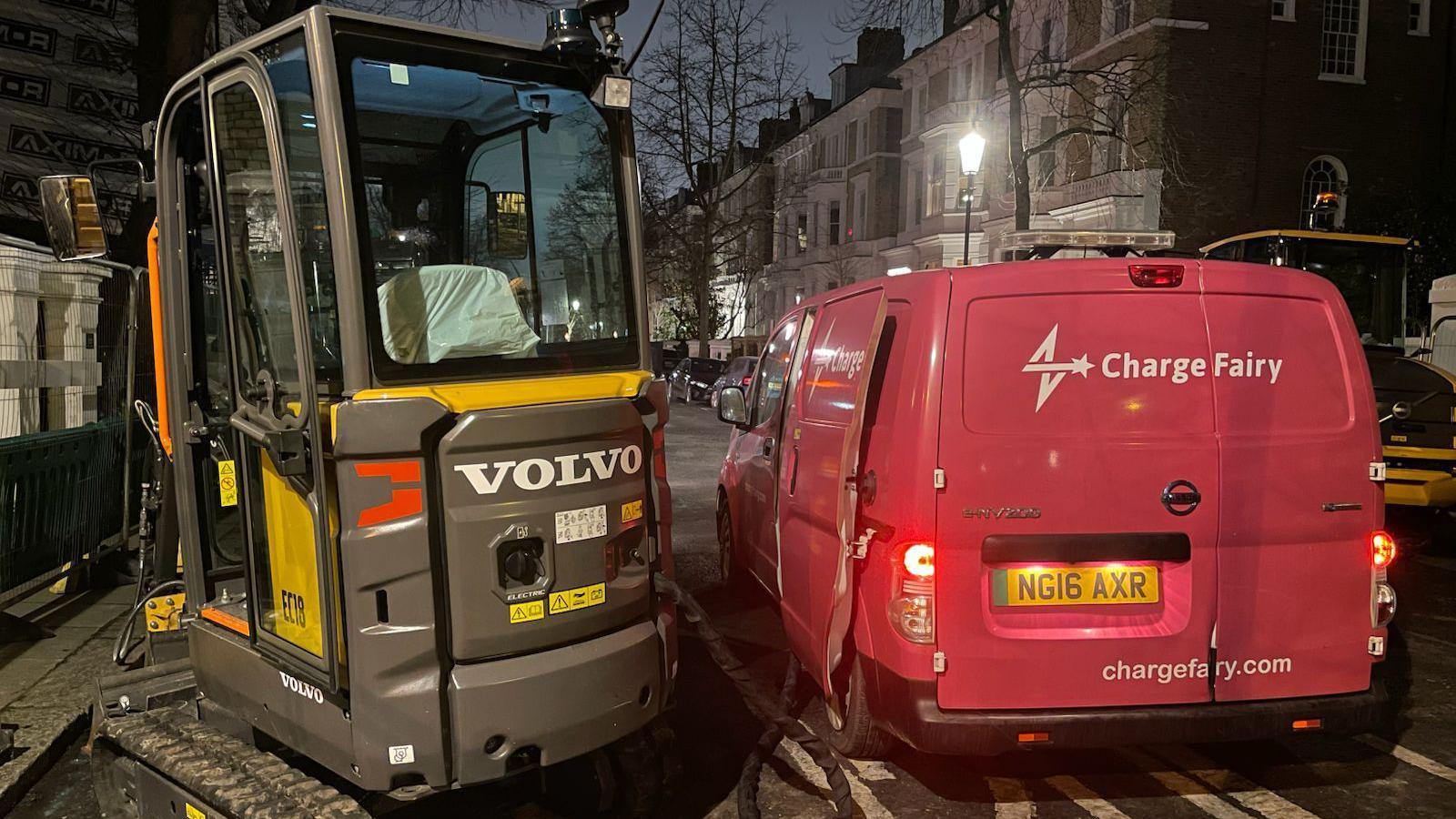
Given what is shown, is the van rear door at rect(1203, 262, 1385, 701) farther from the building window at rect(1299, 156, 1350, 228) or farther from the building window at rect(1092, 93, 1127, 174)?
the building window at rect(1299, 156, 1350, 228)

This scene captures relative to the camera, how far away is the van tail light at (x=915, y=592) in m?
3.60

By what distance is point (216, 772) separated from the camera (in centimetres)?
313

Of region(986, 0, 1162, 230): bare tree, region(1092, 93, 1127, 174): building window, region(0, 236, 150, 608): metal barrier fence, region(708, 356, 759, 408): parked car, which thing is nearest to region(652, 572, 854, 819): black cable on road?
region(0, 236, 150, 608): metal barrier fence

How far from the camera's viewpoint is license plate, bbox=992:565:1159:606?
360cm

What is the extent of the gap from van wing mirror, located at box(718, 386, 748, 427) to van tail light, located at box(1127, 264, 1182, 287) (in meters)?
2.84

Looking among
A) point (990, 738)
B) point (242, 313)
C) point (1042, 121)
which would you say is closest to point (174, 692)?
point (242, 313)

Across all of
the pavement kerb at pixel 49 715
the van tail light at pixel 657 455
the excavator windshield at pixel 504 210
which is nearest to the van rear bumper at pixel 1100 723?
the van tail light at pixel 657 455

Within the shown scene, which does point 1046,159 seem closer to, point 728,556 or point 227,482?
point 728,556

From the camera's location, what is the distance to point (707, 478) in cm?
1373

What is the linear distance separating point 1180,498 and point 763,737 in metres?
1.98

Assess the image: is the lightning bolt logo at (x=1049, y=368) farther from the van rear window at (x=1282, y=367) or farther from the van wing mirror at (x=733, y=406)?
the van wing mirror at (x=733, y=406)

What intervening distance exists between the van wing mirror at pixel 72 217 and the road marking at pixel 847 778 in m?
3.52

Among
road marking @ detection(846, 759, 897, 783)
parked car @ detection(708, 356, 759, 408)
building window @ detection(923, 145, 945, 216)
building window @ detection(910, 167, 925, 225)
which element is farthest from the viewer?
building window @ detection(910, 167, 925, 225)

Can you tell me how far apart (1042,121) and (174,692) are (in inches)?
1146
